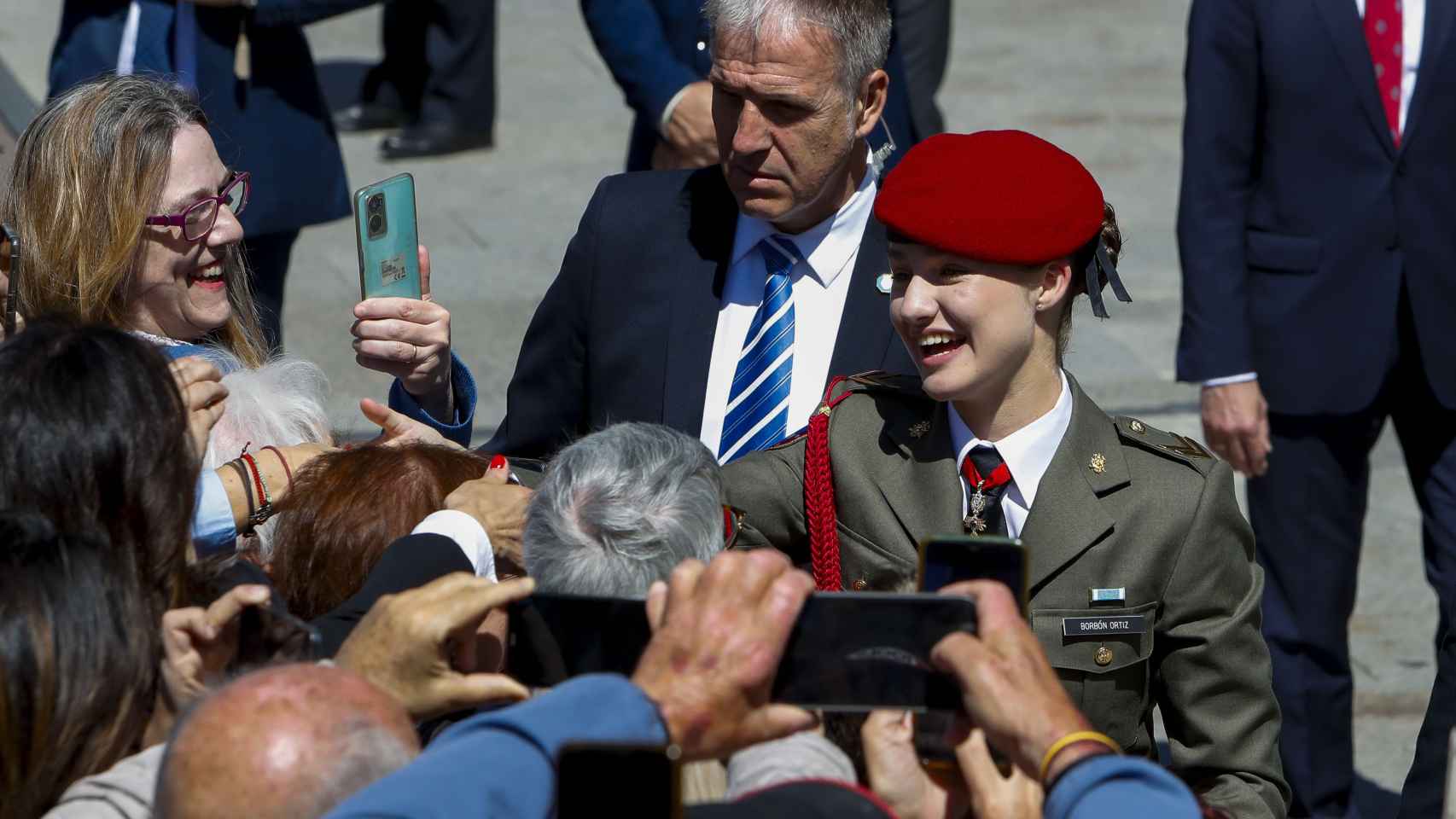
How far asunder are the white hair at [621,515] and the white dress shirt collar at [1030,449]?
508mm

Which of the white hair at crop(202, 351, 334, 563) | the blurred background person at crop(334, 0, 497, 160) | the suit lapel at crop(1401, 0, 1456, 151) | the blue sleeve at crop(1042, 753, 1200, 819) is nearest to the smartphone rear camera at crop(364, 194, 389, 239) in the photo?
the white hair at crop(202, 351, 334, 563)

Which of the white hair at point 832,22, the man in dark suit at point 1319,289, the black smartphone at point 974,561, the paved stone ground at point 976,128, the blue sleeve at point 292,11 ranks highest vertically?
the white hair at point 832,22

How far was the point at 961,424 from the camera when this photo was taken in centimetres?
281

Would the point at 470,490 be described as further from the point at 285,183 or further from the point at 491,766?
the point at 285,183

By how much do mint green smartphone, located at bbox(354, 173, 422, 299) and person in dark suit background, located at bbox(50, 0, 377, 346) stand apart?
137cm

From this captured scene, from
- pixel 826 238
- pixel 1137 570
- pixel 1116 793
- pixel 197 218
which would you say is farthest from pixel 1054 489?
pixel 197 218

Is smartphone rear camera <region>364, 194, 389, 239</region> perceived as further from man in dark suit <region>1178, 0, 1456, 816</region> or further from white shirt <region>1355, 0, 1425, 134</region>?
white shirt <region>1355, 0, 1425, 134</region>

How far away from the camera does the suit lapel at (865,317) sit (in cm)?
330

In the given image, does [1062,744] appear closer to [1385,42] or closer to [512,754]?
[512,754]

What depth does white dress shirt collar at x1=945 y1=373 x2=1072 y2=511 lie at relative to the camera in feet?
9.05

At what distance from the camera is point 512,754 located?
68.0 inches

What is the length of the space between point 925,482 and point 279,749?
1.31 meters

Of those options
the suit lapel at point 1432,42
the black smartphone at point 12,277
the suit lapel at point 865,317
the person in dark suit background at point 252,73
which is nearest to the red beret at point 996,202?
the suit lapel at point 865,317

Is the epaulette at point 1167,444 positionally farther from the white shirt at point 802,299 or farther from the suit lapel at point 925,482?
the white shirt at point 802,299
